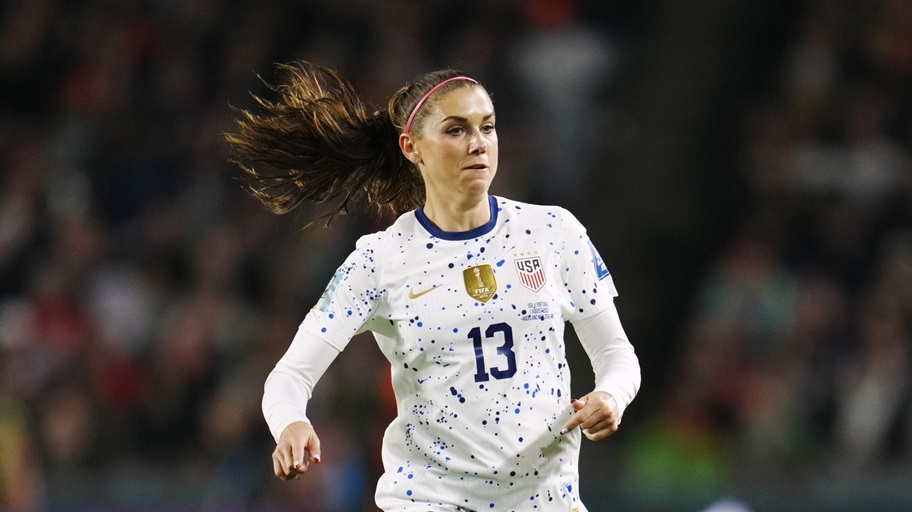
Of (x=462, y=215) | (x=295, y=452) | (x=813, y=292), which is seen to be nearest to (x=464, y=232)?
(x=462, y=215)

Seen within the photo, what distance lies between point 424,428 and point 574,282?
64 cm

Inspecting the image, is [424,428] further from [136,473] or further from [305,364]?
[136,473]

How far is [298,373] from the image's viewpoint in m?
4.36

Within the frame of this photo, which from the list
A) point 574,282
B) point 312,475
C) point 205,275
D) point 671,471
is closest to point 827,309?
point 671,471

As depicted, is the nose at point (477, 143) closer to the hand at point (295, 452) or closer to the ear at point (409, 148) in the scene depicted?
the ear at point (409, 148)

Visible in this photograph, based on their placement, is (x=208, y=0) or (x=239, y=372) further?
(x=208, y=0)

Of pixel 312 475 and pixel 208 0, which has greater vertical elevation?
pixel 208 0

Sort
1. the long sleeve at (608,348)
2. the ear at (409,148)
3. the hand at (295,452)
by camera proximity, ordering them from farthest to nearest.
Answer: the ear at (409,148) → the long sleeve at (608,348) → the hand at (295,452)

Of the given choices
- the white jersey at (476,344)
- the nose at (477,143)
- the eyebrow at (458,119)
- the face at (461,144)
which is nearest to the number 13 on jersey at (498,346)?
the white jersey at (476,344)

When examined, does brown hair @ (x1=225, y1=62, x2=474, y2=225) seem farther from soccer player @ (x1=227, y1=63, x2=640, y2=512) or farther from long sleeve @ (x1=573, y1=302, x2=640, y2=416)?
long sleeve @ (x1=573, y1=302, x2=640, y2=416)

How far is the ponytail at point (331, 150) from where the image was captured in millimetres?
4859

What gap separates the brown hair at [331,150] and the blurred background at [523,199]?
3.35 metres

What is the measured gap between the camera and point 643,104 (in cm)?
1112

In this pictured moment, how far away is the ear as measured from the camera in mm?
4570
